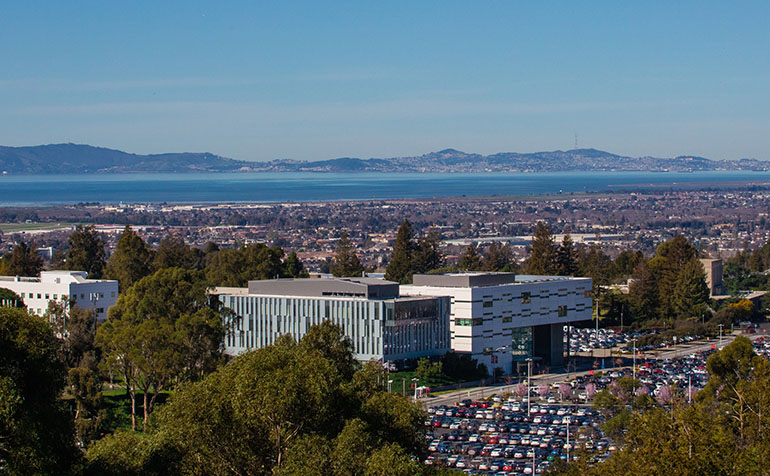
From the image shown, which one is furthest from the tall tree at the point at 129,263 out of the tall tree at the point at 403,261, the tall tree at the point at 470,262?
the tall tree at the point at 470,262

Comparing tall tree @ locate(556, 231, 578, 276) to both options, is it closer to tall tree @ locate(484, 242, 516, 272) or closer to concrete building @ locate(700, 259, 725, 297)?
tall tree @ locate(484, 242, 516, 272)

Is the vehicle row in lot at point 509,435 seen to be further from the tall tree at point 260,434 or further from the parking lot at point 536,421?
the tall tree at point 260,434

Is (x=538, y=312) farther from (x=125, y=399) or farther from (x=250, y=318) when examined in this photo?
(x=125, y=399)

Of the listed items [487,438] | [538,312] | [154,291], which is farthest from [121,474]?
[538,312]

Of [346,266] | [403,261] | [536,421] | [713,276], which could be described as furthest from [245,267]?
[713,276]

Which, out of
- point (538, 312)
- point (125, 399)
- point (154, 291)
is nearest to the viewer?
point (125, 399)

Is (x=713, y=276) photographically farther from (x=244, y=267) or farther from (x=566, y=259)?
(x=244, y=267)
